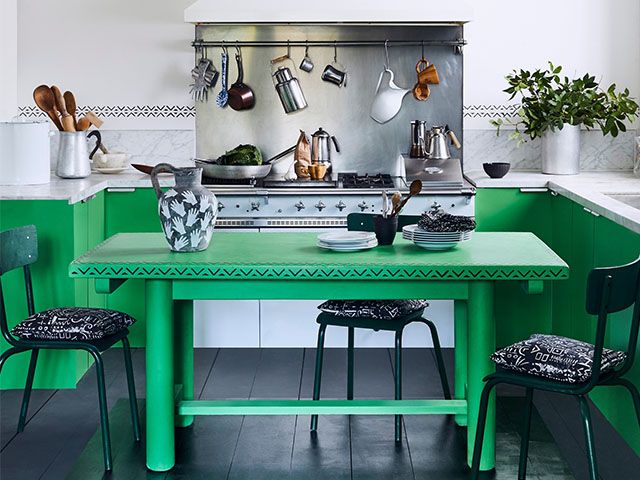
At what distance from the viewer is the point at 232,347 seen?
18.3 ft

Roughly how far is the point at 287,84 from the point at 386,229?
218 centimetres

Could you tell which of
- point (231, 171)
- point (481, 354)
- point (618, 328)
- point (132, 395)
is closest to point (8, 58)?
point (231, 171)

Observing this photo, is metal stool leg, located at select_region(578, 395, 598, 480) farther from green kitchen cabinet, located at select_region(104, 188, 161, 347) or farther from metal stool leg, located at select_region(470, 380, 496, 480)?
green kitchen cabinet, located at select_region(104, 188, 161, 347)

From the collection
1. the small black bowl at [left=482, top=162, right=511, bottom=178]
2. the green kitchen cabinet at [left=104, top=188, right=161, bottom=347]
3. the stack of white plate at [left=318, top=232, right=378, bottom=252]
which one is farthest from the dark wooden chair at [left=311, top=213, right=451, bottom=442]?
the green kitchen cabinet at [left=104, top=188, right=161, bottom=347]

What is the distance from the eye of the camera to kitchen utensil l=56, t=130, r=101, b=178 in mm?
A: 5438

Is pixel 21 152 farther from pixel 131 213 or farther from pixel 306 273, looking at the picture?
pixel 306 273

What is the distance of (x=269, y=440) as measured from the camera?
4223 mm

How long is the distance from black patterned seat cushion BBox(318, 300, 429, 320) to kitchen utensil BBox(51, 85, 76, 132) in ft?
6.56

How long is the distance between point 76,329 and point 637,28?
3516 millimetres

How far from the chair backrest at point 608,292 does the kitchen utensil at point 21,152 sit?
287 cm

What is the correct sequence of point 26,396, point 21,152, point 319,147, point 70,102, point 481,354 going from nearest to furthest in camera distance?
point 481,354, point 26,396, point 21,152, point 70,102, point 319,147

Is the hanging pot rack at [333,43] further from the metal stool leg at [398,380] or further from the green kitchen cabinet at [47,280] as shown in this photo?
the metal stool leg at [398,380]

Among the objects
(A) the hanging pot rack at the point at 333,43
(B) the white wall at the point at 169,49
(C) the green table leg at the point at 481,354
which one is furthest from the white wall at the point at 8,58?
(C) the green table leg at the point at 481,354

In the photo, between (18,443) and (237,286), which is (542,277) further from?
(18,443)
